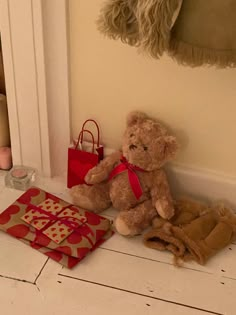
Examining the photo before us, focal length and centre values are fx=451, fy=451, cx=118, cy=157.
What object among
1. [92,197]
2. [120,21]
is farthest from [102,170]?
[120,21]

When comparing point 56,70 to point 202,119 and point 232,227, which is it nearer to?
point 202,119

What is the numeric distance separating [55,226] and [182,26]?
601 mm

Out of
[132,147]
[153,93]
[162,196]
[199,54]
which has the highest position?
[199,54]

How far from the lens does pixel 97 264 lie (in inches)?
43.8

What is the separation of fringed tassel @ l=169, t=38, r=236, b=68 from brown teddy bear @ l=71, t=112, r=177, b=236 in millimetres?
282

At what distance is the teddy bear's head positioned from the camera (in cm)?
116

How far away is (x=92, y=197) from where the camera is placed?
1.25 metres

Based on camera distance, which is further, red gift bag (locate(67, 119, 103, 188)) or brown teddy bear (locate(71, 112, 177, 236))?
red gift bag (locate(67, 119, 103, 188))

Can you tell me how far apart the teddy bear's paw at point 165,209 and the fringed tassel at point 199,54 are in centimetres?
41

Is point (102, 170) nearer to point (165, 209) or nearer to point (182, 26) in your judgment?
point (165, 209)

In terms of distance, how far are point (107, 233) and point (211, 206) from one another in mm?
313

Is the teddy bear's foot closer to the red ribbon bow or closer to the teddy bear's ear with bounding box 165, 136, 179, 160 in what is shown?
the red ribbon bow

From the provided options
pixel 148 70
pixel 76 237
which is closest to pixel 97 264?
pixel 76 237

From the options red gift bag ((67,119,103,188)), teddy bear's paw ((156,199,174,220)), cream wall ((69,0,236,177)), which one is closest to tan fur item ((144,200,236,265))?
teddy bear's paw ((156,199,174,220))
